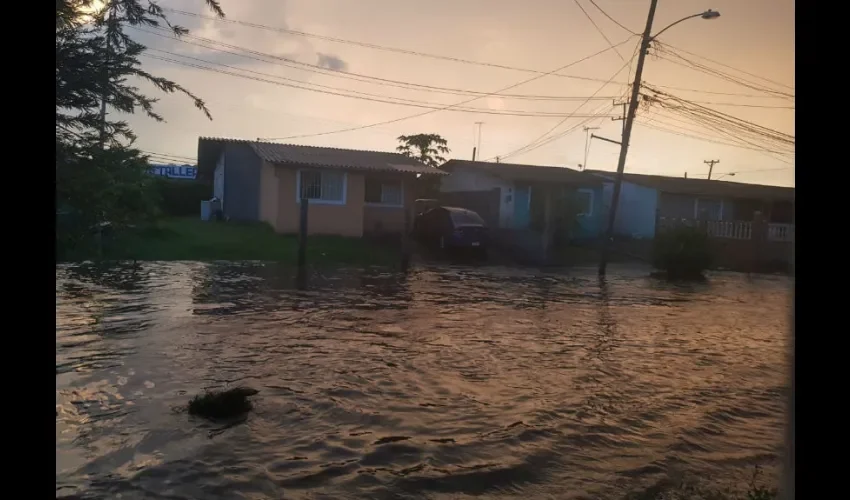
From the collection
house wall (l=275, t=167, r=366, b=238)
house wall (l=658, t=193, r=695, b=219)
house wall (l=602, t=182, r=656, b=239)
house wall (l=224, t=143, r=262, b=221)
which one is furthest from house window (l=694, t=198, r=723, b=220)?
house wall (l=224, t=143, r=262, b=221)

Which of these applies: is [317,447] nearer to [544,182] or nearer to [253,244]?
[253,244]

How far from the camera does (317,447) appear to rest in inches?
211

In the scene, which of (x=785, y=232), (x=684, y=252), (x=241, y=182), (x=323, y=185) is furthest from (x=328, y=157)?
(x=785, y=232)

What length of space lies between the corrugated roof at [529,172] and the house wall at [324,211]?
889 centimetres

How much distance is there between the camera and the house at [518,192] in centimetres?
3112

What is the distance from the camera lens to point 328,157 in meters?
25.1

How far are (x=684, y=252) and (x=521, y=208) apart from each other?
10489 mm

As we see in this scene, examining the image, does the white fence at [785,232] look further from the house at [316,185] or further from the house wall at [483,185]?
the house wall at [483,185]

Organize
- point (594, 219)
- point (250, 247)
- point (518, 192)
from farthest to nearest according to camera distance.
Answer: point (594, 219) < point (518, 192) < point (250, 247)

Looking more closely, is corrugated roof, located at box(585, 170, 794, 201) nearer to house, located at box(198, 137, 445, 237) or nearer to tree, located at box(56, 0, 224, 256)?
house, located at box(198, 137, 445, 237)

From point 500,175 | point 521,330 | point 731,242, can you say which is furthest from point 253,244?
point 731,242

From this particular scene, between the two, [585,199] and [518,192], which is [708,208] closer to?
[585,199]
